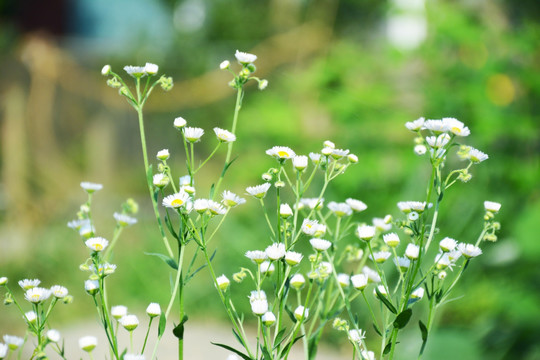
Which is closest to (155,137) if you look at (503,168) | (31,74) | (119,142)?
(119,142)

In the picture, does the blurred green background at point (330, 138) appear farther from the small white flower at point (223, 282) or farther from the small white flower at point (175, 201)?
the small white flower at point (175, 201)

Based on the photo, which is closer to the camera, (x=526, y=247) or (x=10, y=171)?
(x=526, y=247)

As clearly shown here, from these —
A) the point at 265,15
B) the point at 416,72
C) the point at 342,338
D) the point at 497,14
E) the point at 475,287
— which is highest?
the point at 265,15

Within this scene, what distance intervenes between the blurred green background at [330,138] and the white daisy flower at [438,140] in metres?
1.58

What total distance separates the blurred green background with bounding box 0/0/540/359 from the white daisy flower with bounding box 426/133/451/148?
1.58 m

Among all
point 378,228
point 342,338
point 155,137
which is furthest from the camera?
point 155,137

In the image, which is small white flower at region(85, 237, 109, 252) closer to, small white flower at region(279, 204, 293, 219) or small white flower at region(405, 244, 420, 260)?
small white flower at region(279, 204, 293, 219)

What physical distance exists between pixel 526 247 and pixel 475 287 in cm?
59

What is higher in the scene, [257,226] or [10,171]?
[10,171]

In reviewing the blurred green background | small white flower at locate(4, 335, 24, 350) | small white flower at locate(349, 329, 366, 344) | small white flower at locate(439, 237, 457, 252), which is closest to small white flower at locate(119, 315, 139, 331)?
small white flower at locate(4, 335, 24, 350)

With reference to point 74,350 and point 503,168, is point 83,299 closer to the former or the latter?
point 74,350

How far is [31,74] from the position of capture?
15.6ft

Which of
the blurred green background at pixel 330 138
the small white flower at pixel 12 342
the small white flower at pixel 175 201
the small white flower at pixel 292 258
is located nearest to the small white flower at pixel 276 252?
the small white flower at pixel 292 258

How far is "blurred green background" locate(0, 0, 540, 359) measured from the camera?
2.65 m
